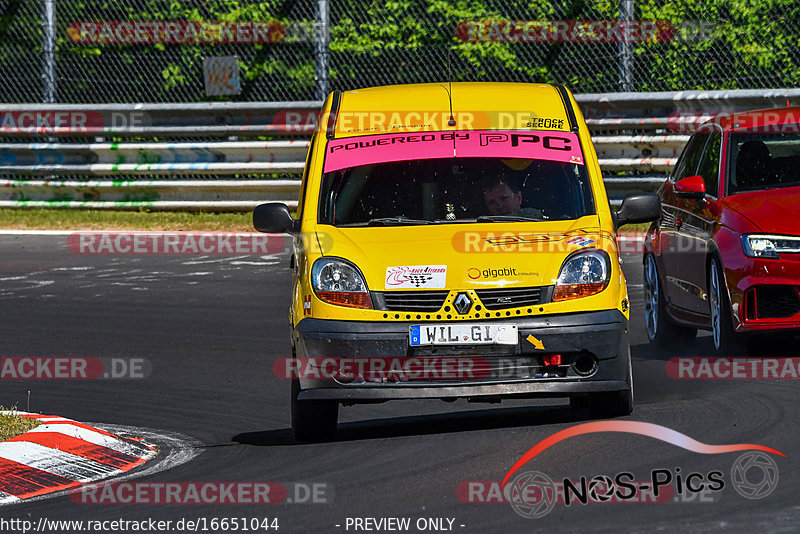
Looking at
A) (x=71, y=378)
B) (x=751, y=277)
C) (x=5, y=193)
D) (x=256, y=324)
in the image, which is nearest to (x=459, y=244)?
(x=751, y=277)

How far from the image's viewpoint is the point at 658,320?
11.4 m

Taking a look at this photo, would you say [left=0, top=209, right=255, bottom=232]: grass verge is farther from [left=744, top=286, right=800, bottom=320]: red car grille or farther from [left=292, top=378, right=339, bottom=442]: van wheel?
[left=292, top=378, right=339, bottom=442]: van wheel

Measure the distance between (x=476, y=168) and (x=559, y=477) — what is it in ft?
8.58

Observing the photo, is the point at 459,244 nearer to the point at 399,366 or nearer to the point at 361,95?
the point at 399,366

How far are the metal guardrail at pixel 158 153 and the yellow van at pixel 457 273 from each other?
888 centimetres

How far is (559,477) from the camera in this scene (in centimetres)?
680

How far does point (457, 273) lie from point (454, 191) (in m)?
1.07

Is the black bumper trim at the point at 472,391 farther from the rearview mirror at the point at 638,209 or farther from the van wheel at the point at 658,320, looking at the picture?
the van wheel at the point at 658,320

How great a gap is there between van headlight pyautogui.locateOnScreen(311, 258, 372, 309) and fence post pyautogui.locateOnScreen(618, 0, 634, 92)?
9032mm

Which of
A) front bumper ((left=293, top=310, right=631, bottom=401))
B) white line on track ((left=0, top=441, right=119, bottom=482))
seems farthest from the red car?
white line on track ((left=0, top=441, right=119, bottom=482))

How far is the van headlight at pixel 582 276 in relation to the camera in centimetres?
798

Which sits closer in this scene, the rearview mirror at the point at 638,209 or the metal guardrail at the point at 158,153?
the rearview mirror at the point at 638,209

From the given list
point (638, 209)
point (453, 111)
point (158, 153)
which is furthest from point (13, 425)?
point (158, 153)

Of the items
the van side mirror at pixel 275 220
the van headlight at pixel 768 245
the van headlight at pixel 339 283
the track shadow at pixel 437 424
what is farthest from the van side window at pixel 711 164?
the van headlight at pixel 339 283
